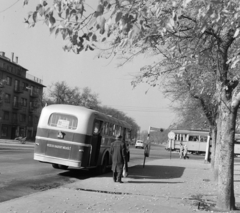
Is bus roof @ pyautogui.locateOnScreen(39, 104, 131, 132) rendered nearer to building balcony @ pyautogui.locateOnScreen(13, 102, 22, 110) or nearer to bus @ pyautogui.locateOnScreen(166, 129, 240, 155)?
bus @ pyautogui.locateOnScreen(166, 129, 240, 155)

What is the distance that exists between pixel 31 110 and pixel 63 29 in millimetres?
73500

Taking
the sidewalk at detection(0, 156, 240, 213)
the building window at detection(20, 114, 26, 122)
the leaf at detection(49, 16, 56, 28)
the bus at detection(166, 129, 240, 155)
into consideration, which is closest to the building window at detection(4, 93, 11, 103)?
the building window at detection(20, 114, 26, 122)

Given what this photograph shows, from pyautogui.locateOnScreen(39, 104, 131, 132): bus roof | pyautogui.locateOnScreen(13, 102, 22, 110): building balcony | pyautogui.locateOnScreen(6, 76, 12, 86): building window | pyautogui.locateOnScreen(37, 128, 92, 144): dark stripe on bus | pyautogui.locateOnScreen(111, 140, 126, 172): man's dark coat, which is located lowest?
pyautogui.locateOnScreen(111, 140, 126, 172): man's dark coat

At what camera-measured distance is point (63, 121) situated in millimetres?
13633

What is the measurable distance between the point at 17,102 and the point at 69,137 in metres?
59.4

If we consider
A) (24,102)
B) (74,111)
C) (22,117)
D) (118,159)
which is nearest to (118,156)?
(118,159)

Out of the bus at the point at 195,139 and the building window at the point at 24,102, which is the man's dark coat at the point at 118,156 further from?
the building window at the point at 24,102

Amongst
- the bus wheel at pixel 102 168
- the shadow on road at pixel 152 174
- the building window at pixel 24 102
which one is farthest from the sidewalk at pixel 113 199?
the building window at pixel 24 102

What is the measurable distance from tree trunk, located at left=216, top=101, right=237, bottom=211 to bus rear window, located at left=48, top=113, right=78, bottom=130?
6.39m

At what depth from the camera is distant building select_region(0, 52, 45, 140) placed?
65312 millimetres

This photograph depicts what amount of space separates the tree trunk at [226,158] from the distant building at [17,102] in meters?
56.7

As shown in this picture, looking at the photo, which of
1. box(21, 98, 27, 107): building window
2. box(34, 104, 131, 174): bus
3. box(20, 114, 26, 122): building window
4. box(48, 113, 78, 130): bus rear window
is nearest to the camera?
box(34, 104, 131, 174): bus

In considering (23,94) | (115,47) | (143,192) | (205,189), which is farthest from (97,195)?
(23,94)

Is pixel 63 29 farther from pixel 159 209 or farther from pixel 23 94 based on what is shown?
pixel 23 94
